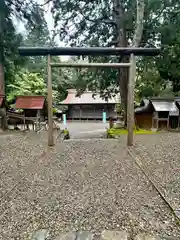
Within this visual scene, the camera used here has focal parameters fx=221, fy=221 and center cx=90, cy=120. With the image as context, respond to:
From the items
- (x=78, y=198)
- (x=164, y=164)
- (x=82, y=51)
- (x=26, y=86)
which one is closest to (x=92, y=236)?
(x=78, y=198)

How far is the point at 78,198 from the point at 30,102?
25.4 ft

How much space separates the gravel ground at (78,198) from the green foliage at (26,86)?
45.9 ft

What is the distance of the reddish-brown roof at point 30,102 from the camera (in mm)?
9617

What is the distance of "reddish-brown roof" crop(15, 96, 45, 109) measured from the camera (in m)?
9.62

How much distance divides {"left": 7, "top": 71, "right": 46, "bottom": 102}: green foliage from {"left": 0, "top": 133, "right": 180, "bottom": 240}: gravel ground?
1398cm

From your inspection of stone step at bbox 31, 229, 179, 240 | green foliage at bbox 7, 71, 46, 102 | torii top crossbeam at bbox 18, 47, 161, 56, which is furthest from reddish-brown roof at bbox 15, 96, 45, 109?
stone step at bbox 31, 229, 179, 240

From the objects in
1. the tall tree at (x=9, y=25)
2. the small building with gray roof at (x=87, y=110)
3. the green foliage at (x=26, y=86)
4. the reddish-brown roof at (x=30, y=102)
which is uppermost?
the tall tree at (x=9, y=25)

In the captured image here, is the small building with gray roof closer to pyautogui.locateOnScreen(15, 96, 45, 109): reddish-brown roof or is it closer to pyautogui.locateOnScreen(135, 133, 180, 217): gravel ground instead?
pyautogui.locateOnScreen(15, 96, 45, 109): reddish-brown roof

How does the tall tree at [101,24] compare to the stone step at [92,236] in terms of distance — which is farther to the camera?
the tall tree at [101,24]

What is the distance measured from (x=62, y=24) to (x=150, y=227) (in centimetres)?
1033

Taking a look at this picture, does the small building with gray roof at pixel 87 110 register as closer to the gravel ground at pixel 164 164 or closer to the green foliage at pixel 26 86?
the green foliage at pixel 26 86

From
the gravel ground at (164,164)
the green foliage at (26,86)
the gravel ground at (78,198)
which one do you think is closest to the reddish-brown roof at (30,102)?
the gravel ground at (164,164)

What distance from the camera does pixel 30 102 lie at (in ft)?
32.0

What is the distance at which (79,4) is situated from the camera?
9.92 m
